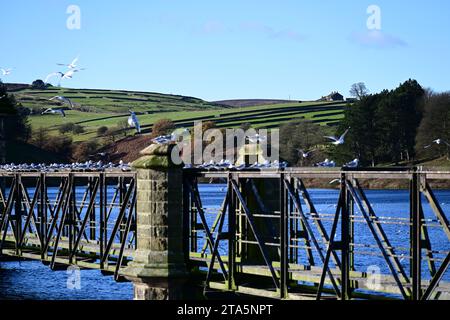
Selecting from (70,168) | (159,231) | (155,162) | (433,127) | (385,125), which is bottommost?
(159,231)

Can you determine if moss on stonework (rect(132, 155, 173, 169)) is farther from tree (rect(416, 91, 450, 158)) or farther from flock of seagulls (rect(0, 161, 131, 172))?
tree (rect(416, 91, 450, 158))

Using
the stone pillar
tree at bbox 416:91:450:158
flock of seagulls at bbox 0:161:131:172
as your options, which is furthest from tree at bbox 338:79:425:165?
the stone pillar

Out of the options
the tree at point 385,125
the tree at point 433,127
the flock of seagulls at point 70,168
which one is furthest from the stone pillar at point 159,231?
the tree at point 385,125

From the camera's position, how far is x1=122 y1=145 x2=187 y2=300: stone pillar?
28.8 metres

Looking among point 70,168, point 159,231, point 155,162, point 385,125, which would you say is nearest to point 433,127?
point 385,125

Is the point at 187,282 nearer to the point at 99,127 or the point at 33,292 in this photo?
the point at 33,292

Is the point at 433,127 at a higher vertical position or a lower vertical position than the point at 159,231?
higher

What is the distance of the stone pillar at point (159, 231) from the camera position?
2883 centimetres

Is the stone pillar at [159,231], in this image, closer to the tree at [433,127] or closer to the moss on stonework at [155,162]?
the moss on stonework at [155,162]

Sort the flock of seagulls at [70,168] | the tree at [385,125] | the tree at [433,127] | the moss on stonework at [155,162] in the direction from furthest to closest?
the tree at [385,125] → the tree at [433,127] → the flock of seagulls at [70,168] → the moss on stonework at [155,162]

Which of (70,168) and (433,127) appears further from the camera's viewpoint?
(433,127)

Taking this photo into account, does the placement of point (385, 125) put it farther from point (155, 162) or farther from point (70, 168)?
point (155, 162)

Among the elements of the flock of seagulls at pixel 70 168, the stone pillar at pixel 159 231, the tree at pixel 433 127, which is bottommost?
the stone pillar at pixel 159 231

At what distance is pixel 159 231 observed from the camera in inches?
1143
